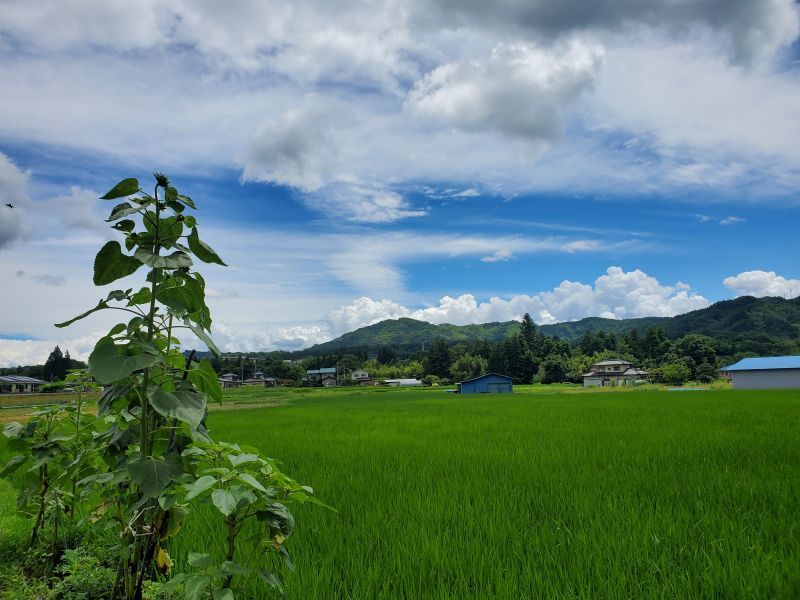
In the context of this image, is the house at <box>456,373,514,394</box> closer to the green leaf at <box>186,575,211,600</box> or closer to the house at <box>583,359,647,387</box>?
the house at <box>583,359,647,387</box>

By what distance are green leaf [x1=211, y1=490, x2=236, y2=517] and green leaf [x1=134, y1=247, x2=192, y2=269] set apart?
2.48ft

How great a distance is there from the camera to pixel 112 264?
171 centimetres

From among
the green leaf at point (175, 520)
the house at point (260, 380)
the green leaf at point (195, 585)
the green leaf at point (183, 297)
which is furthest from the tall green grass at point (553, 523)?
the house at point (260, 380)

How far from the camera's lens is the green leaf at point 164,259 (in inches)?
62.2

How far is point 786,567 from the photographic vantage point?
8.76ft

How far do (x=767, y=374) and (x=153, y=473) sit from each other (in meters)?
50.5

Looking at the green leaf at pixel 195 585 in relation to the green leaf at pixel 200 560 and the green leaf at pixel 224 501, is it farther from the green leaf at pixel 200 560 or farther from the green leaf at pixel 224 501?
the green leaf at pixel 224 501

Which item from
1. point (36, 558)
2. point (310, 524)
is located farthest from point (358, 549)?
point (36, 558)

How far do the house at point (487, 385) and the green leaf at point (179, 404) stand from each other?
49802 millimetres

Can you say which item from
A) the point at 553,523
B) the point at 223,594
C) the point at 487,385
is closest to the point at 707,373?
the point at 487,385

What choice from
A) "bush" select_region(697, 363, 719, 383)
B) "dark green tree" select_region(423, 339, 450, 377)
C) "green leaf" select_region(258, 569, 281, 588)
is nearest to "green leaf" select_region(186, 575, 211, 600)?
"green leaf" select_region(258, 569, 281, 588)

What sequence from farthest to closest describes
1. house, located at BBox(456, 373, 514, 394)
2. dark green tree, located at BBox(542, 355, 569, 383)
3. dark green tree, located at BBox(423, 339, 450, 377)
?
dark green tree, located at BBox(423, 339, 450, 377), dark green tree, located at BBox(542, 355, 569, 383), house, located at BBox(456, 373, 514, 394)

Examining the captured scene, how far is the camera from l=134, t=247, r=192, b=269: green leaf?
1580 mm

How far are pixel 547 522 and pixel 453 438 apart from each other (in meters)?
6.07
